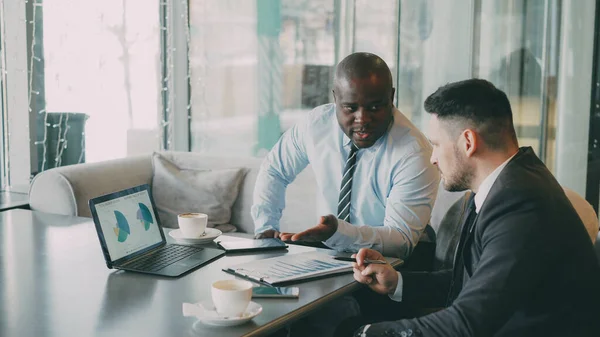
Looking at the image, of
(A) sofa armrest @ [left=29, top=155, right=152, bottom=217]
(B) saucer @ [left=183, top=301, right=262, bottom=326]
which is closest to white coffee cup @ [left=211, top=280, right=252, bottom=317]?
(B) saucer @ [left=183, top=301, right=262, bottom=326]

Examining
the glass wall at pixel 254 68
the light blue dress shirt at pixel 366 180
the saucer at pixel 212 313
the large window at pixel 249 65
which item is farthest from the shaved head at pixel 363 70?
the glass wall at pixel 254 68

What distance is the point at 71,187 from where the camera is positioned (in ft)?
10.2

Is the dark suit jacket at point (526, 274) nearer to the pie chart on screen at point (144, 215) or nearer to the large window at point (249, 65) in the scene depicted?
the pie chart on screen at point (144, 215)

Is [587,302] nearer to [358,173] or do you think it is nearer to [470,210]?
[470,210]

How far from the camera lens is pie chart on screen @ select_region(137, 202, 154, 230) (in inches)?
81.0

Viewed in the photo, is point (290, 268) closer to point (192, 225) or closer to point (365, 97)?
point (192, 225)

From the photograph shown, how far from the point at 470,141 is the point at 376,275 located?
45 cm

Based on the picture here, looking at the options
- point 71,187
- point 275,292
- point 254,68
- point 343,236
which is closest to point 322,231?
point 343,236

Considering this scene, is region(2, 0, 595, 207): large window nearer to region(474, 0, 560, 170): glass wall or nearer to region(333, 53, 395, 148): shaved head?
region(474, 0, 560, 170): glass wall

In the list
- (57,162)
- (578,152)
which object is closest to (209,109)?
(57,162)

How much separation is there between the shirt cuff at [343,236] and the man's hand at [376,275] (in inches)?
12.9

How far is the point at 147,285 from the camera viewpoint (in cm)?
174

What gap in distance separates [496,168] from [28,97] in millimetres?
2674

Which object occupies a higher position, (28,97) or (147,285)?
(28,97)
